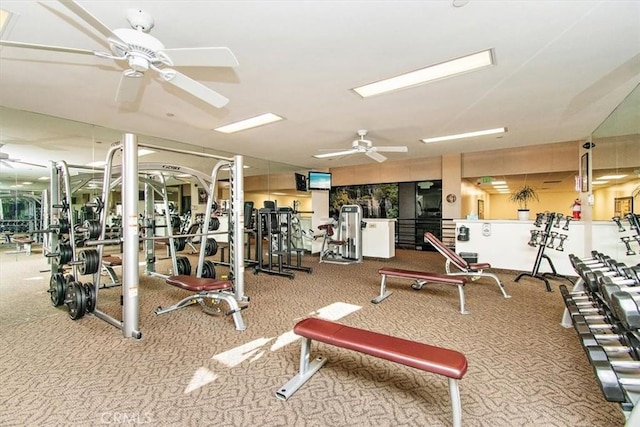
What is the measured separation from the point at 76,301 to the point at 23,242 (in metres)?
3.26

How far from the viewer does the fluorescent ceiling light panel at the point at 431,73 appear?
2962 millimetres

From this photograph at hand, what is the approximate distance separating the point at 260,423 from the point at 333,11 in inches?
111

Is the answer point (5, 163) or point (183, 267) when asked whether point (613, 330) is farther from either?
point (5, 163)

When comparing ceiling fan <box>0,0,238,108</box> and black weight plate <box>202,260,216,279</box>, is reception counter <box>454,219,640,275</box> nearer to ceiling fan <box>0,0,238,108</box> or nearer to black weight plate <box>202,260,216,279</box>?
black weight plate <box>202,260,216,279</box>

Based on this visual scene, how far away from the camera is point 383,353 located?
1779 mm

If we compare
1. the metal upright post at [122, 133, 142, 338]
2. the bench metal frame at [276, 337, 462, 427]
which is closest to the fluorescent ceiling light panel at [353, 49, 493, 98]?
the metal upright post at [122, 133, 142, 338]

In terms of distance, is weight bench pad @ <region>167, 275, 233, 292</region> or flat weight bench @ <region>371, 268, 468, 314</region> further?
flat weight bench @ <region>371, 268, 468, 314</region>

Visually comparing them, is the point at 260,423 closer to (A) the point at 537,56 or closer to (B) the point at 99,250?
(B) the point at 99,250

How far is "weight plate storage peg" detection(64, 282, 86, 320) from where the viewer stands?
328cm

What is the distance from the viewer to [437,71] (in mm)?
3262

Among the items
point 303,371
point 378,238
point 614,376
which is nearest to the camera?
point 614,376

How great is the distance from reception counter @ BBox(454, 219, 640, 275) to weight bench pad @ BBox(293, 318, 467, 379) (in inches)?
184

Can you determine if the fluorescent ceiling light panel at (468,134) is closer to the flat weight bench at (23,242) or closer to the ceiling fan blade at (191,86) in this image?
the ceiling fan blade at (191,86)

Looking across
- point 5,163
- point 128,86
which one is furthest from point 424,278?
point 5,163
